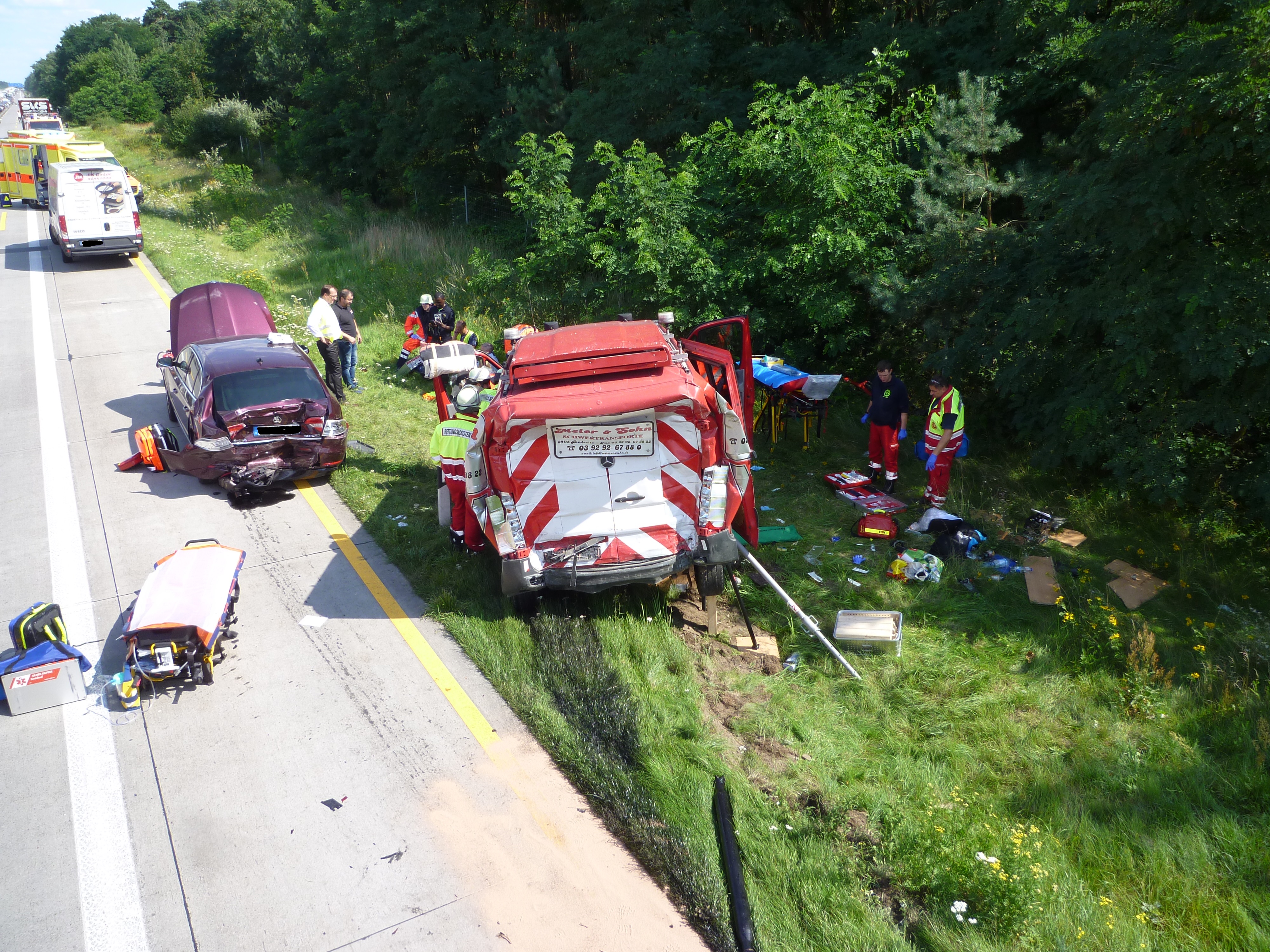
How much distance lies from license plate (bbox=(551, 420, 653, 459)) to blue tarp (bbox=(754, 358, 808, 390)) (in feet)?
14.9

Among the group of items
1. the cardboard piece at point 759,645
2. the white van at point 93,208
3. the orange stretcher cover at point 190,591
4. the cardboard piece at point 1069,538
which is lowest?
the cardboard piece at point 759,645

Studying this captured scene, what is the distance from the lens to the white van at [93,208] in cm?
2039

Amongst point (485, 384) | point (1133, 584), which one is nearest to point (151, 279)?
point (485, 384)

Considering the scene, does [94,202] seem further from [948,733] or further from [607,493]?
[948,733]

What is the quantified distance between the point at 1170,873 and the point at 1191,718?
5.22 feet

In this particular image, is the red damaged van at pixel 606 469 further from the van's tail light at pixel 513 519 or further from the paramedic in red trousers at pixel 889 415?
the paramedic in red trousers at pixel 889 415

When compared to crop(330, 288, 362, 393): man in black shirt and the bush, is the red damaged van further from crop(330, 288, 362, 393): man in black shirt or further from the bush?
the bush

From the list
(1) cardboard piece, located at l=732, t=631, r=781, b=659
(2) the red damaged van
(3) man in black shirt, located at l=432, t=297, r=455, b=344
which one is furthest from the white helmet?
(3) man in black shirt, located at l=432, t=297, r=455, b=344

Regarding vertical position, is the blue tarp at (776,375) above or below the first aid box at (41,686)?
above

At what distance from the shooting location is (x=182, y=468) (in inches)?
379

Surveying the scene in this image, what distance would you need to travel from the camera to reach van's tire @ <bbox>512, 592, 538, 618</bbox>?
23.5 feet

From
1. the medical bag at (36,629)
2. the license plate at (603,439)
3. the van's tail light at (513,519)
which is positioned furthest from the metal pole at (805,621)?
the medical bag at (36,629)

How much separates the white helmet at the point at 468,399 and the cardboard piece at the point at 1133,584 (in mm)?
5940

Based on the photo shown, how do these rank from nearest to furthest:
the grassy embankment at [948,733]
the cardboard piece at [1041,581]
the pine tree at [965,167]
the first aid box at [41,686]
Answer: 1. the grassy embankment at [948,733]
2. the first aid box at [41,686]
3. the cardboard piece at [1041,581]
4. the pine tree at [965,167]
